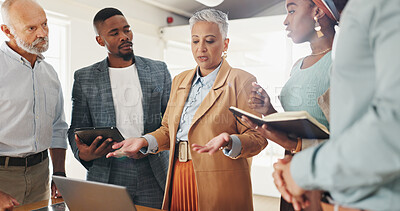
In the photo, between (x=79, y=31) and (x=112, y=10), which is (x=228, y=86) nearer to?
(x=112, y=10)

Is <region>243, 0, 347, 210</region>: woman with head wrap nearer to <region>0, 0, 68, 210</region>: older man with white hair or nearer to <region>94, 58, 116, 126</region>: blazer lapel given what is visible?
<region>94, 58, 116, 126</region>: blazer lapel

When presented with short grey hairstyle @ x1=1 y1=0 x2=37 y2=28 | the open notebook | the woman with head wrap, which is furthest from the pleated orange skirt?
short grey hairstyle @ x1=1 y1=0 x2=37 y2=28

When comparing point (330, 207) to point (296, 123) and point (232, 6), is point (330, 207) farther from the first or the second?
point (232, 6)

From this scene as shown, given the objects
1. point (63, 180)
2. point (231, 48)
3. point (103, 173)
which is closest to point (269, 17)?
point (231, 48)

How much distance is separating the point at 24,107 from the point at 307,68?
1.60 metres

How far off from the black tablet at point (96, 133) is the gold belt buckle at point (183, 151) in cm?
32

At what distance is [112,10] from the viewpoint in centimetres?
226

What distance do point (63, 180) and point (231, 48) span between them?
1210mm

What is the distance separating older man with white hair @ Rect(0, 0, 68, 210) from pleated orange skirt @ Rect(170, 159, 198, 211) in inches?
27.1

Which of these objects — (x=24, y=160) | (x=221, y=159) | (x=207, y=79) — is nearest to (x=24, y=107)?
(x=24, y=160)

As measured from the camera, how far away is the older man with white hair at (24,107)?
197cm

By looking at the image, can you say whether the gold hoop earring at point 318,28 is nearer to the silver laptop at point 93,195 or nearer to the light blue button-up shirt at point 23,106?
the silver laptop at point 93,195

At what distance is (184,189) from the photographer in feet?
6.07

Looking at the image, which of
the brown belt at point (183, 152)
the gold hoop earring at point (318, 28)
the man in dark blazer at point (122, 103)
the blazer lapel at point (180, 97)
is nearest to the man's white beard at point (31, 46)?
the man in dark blazer at point (122, 103)
